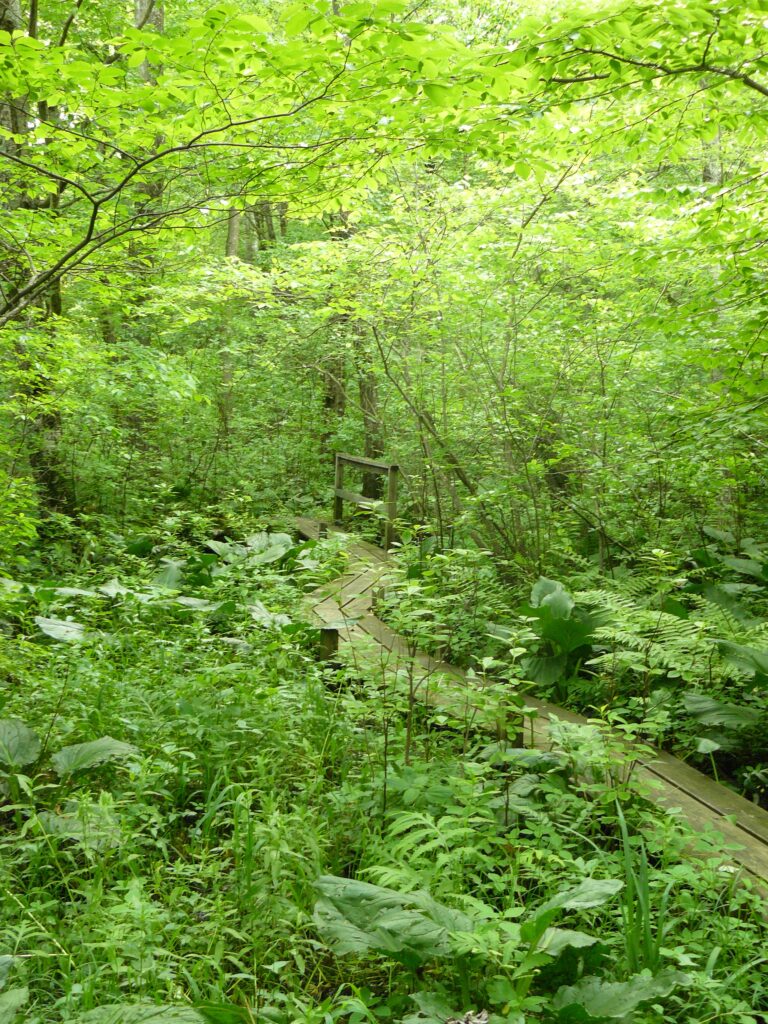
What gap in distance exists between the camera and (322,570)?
15.5 feet

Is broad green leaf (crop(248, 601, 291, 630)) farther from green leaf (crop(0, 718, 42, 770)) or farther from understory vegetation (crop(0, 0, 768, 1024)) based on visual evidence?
green leaf (crop(0, 718, 42, 770))

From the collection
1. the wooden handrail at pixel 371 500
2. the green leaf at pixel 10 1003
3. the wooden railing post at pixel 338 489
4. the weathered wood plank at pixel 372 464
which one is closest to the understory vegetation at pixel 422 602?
the green leaf at pixel 10 1003

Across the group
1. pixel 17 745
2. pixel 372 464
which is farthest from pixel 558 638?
pixel 372 464

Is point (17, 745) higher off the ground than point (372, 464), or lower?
lower

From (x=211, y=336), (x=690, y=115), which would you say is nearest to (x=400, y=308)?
(x=690, y=115)

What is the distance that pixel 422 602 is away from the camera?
12.9 ft

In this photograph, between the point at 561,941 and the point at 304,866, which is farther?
the point at 304,866

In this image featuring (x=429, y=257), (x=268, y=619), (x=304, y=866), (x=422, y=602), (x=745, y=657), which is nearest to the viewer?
(x=304, y=866)

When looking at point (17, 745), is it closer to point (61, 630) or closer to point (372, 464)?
point (61, 630)

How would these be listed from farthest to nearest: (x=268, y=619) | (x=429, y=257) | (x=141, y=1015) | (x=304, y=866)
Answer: (x=429, y=257), (x=268, y=619), (x=304, y=866), (x=141, y=1015)

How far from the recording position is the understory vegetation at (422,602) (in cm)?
223

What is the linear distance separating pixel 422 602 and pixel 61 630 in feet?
7.36

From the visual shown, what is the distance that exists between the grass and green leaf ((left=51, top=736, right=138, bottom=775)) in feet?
0.10

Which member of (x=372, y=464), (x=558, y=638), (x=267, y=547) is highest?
→ (x=372, y=464)
